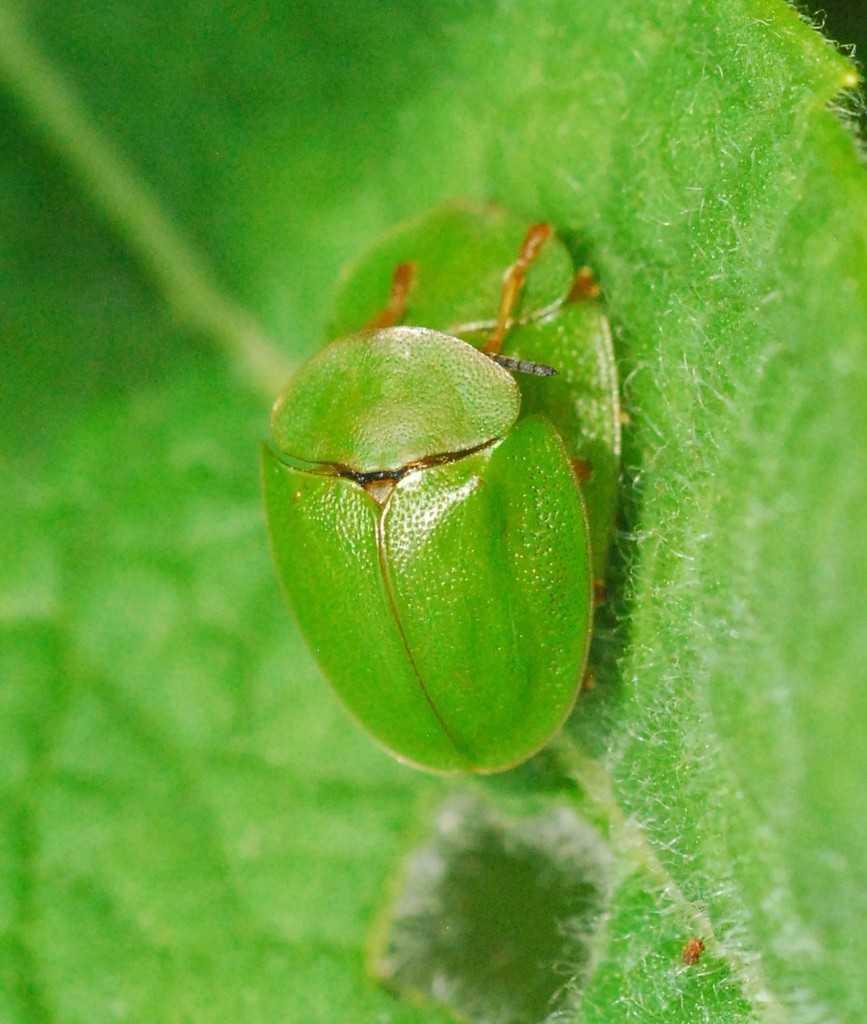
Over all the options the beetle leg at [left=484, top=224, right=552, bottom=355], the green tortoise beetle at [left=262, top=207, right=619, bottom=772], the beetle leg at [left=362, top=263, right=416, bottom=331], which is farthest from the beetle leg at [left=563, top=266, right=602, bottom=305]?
the beetle leg at [left=362, top=263, right=416, bottom=331]

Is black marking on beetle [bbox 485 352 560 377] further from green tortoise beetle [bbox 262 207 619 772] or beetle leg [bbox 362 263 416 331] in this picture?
beetle leg [bbox 362 263 416 331]

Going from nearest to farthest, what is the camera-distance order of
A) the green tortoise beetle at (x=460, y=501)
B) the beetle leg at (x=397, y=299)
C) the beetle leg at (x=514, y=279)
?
the green tortoise beetle at (x=460, y=501), the beetle leg at (x=514, y=279), the beetle leg at (x=397, y=299)

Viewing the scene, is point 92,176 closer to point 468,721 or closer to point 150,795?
point 150,795

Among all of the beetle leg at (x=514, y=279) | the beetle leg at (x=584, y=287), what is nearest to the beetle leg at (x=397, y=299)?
the beetle leg at (x=514, y=279)

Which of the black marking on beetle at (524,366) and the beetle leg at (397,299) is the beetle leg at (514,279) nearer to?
the black marking on beetle at (524,366)

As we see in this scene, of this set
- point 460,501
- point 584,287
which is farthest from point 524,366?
point 460,501

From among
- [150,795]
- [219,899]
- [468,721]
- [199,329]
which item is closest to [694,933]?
[468,721]
